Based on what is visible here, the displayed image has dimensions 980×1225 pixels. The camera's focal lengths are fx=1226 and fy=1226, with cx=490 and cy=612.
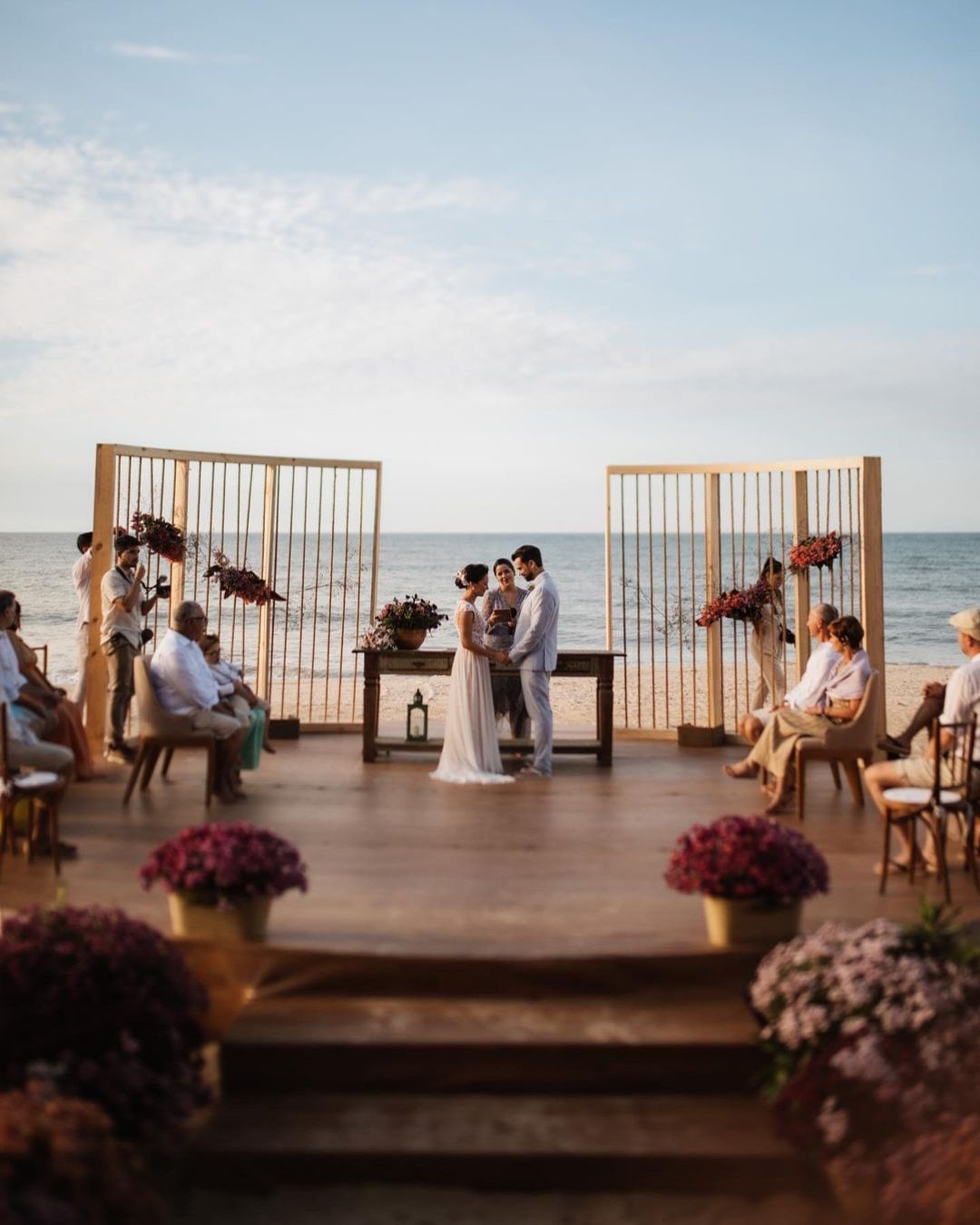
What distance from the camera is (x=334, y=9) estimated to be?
10.1 m

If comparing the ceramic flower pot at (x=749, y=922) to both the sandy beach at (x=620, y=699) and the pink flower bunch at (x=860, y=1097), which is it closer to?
the pink flower bunch at (x=860, y=1097)

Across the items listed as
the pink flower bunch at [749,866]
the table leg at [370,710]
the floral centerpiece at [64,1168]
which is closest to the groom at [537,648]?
the table leg at [370,710]

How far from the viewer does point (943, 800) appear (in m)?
5.30

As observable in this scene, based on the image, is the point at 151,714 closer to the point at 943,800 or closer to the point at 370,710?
the point at 370,710

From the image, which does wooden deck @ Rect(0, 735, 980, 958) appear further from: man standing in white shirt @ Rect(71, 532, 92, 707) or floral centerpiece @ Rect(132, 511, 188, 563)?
floral centerpiece @ Rect(132, 511, 188, 563)

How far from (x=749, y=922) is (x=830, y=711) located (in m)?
3.07

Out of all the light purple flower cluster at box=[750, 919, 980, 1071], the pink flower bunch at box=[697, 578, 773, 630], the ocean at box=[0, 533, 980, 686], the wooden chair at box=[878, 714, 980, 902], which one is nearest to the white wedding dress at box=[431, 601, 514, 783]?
the pink flower bunch at box=[697, 578, 773, 630]

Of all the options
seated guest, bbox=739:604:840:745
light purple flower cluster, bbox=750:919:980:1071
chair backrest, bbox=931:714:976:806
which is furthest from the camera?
seated guest, bbox=739:604:840:745

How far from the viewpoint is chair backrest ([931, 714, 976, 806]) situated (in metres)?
5.25

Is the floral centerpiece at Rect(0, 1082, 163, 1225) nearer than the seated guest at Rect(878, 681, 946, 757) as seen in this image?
Yes

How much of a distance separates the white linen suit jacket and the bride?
324 millimetres

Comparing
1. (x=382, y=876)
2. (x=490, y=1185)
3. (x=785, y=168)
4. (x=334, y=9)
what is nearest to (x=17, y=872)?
(x=382, y=876)

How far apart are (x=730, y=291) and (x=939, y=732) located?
1260 cm

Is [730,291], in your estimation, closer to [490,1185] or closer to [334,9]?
[334,9]
